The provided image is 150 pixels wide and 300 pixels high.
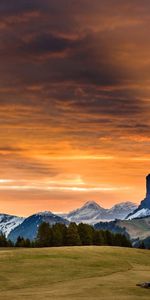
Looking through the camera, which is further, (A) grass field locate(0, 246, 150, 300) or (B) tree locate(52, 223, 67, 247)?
(B) tree locate(52, 223, 67, 247)

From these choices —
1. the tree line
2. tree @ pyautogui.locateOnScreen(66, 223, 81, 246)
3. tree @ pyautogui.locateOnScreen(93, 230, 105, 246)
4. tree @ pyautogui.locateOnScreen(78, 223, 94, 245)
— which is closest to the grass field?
tree @ pyautogui.locateOnScreen(66, 223, 81, 246)

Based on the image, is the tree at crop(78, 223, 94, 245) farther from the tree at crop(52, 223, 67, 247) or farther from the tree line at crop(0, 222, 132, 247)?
the tree at crop(52, 223, 67, 247)

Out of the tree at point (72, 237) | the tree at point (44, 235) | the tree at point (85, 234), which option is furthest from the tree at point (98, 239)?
the tree at point (44, 235)

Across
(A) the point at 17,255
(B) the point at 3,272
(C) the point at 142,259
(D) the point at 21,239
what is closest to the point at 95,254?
(C) the point at 142,259

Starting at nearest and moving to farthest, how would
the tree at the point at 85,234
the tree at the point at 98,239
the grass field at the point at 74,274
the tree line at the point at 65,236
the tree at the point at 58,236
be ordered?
1. the grass field at the point at 74,274
2. the tree at the point at 58,236
3. the tree line at the point at 65,236
4. the tree at the point at 85,234
5. the tree at the point at 98,239

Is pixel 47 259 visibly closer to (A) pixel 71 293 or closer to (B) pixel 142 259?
(B) pixel 142 259

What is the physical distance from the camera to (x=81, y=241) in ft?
557

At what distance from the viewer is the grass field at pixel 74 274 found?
6979cm

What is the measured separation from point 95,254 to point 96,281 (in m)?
38.4

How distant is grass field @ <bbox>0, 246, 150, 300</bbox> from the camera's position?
6979cm

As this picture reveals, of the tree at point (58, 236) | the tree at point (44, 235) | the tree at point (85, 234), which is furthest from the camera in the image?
the tree at point (85, 234)

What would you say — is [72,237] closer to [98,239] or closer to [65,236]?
[65,236]

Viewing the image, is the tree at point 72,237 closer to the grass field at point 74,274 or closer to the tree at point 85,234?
the tree at point 85,234

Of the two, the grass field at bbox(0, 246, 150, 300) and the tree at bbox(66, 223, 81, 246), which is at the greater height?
the tree at bbox(66, 223, 81, 246)
